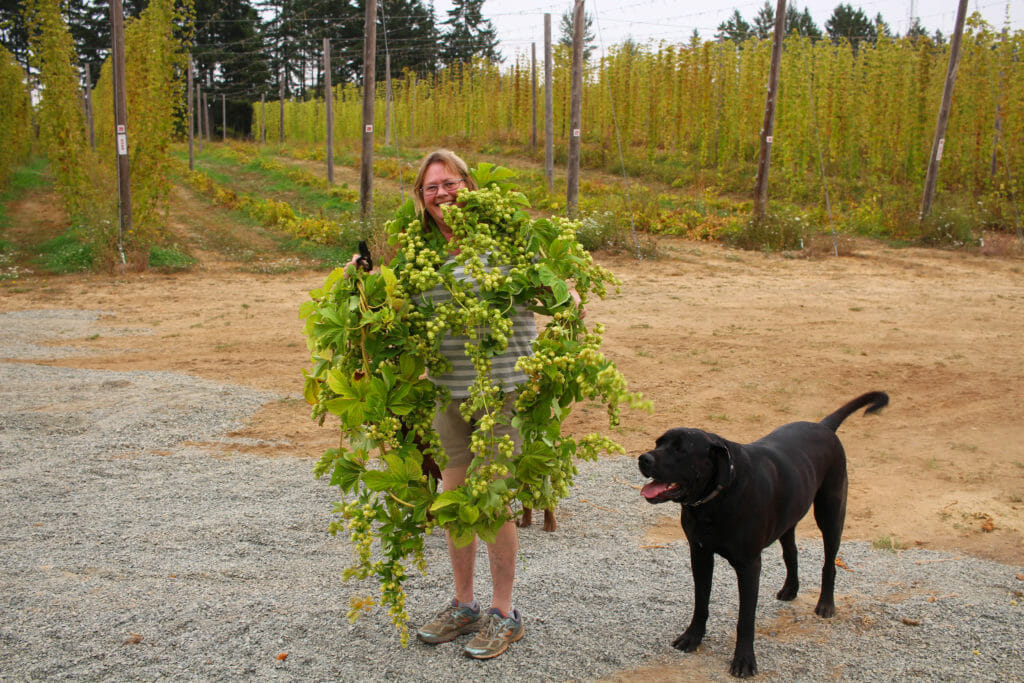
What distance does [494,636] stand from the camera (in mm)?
3201

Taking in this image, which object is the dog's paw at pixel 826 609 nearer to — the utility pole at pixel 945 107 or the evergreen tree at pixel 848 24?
the utility pole at pixel 945 107

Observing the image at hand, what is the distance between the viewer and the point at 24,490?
16.5 ft

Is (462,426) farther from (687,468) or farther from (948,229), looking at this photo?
(948,229)

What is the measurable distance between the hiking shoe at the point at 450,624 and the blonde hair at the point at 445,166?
1.64 metres

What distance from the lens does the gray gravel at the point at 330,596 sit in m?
3.13

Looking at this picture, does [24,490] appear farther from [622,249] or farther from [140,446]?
[622,249]

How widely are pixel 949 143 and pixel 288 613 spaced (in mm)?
21895

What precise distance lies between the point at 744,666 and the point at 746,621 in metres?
0.17

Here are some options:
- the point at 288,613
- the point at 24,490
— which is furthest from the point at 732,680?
the point at 24,490

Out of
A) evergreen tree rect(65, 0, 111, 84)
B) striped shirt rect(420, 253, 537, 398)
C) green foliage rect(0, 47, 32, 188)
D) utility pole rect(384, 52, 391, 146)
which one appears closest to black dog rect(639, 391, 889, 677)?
striped shirt rect(420, 253, 537, 398)

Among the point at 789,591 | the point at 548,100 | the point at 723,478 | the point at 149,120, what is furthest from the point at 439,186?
the point at 548,100

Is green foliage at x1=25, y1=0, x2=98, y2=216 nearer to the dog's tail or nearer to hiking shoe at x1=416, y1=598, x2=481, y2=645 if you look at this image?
hiking shoe at x1=416, y1=598, x2=481, y2=645

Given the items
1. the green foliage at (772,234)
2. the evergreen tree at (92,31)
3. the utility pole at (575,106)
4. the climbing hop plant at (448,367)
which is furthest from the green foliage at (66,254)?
the evergreen tree at (92,31)

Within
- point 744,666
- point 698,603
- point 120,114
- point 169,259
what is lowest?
point 744,666
